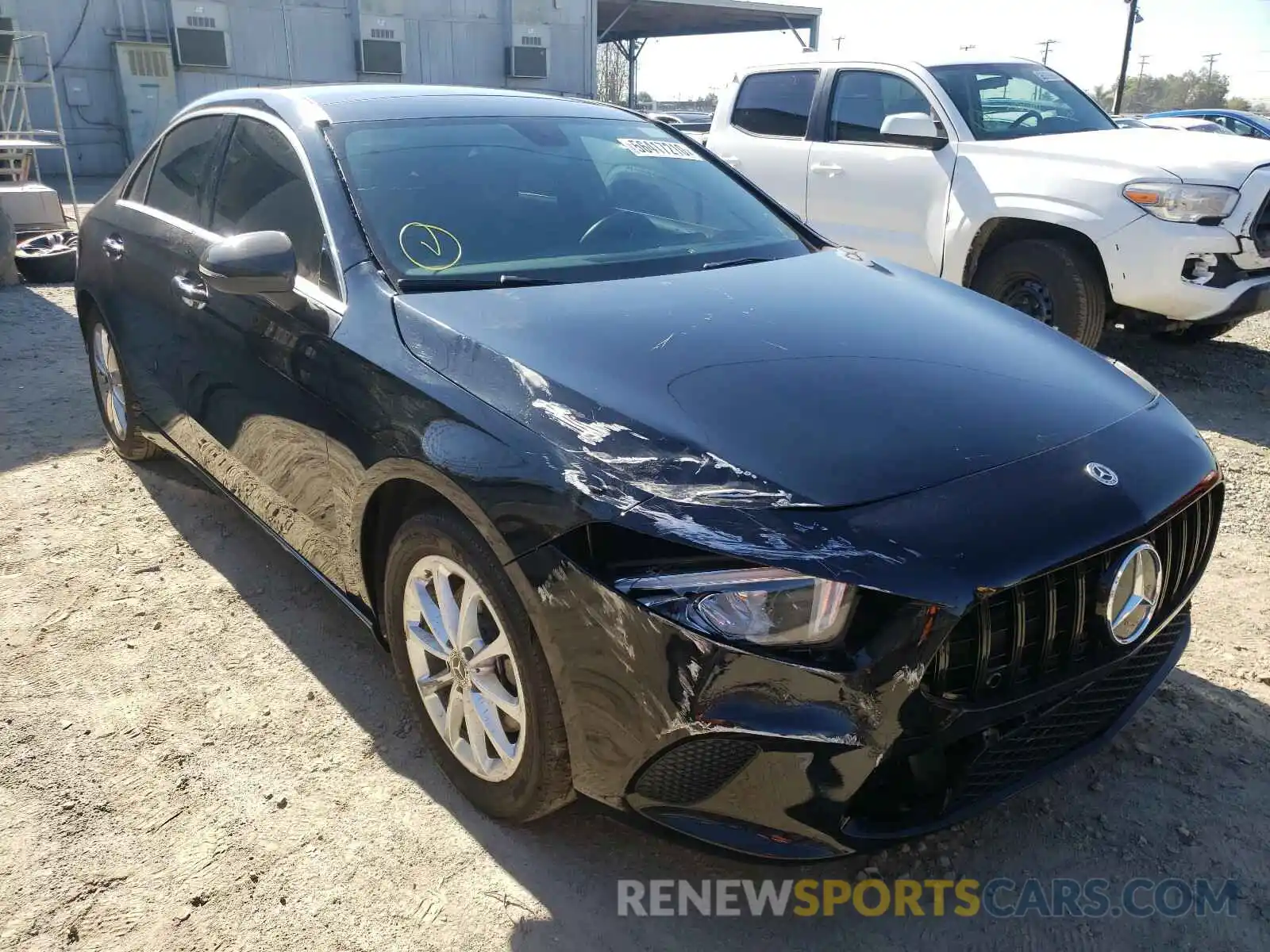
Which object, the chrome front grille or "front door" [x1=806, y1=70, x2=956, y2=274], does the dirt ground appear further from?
"front door" [x1=806, y1=70, x2=956, y2=274]

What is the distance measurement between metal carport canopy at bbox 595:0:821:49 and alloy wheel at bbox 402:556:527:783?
2688cm

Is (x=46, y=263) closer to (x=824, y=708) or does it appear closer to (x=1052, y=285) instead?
(x=1052, y=285)

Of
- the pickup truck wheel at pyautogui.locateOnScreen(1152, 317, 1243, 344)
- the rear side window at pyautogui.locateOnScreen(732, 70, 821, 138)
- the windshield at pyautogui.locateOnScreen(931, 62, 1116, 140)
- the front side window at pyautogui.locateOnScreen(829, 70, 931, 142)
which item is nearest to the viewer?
the windshield at pyautogui.locateOnScreen(931, 62, 1116, 140)

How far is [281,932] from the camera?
6.79ft

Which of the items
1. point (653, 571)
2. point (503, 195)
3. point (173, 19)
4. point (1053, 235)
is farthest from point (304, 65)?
point (653, 571)

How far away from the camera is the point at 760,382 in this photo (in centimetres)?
216

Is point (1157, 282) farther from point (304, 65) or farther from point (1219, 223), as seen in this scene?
point (304, 65)

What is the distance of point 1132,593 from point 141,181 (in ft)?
12.7

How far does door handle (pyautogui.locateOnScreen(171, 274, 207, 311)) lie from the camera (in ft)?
10.3

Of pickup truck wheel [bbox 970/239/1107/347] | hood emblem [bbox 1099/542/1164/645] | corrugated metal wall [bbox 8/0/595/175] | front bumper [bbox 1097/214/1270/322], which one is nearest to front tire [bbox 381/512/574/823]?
hood emblem [bbox 1099/542/1164/645]

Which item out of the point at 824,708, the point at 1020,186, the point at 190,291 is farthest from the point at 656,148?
the point at 1020,186

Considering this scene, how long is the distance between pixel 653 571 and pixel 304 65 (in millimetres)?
24003

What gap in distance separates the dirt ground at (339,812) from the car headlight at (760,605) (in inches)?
20.8

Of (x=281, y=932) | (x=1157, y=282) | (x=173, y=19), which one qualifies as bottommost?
(x=281, y=932)
